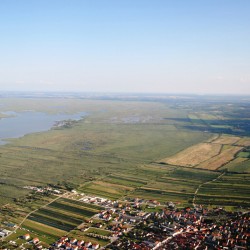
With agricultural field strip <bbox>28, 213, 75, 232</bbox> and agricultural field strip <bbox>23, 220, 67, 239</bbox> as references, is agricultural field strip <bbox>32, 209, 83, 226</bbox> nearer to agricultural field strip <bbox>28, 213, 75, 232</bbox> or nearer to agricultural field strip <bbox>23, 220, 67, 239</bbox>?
agricultural field strip <bbox>28, 213, 75, 232</bbox>

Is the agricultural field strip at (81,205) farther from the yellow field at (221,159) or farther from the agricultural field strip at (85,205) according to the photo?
the yellow field at (221,159)

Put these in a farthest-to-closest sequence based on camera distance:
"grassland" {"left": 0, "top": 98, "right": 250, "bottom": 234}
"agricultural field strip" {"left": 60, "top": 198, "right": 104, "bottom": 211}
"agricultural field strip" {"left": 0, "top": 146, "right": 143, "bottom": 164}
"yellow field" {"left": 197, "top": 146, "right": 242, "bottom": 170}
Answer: "agricultural field strip" {"left": 0, "top": 146, "right": 143, "bottom": 164}
"yellow field" {"left": 197, "top": 146, "right": 242, "bottom": 170}
"grassland" {"left": 0, "top": 98, "right": 250, "bottom": 234}
"agricultural field strip" {"left": 60, "top": 198, "right": 104, "bottom": 211}

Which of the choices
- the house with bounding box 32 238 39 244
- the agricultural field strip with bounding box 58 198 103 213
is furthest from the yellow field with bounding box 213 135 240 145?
the house with bounding box 32 238 39 244

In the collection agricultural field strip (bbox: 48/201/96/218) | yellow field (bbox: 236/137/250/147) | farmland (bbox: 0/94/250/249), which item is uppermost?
yellow field (bbox: 236/137/250/147)

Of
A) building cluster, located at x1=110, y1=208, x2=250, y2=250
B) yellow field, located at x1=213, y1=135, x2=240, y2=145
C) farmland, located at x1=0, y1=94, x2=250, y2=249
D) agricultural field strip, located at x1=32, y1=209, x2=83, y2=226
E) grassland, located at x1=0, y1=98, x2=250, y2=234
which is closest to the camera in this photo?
building cluster, located at x1=110, y1=208, x2=250, y2=250

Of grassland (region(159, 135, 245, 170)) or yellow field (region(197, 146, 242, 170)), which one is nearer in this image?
yellow field (region(197, 146, 242, 170))

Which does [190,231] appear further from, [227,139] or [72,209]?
[227,139]

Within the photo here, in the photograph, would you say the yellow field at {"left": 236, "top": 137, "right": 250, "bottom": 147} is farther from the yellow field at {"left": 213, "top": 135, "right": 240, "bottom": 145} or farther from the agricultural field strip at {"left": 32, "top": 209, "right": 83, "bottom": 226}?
the agricultural field strip at {"left": 32, "top": 209, "right": 83, "bottom": 226}

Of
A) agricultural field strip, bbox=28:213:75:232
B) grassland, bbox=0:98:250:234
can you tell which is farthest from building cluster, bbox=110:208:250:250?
agricultural field strip, bbox=28:213:75:232

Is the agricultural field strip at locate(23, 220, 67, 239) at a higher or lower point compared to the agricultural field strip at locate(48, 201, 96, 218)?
lower
